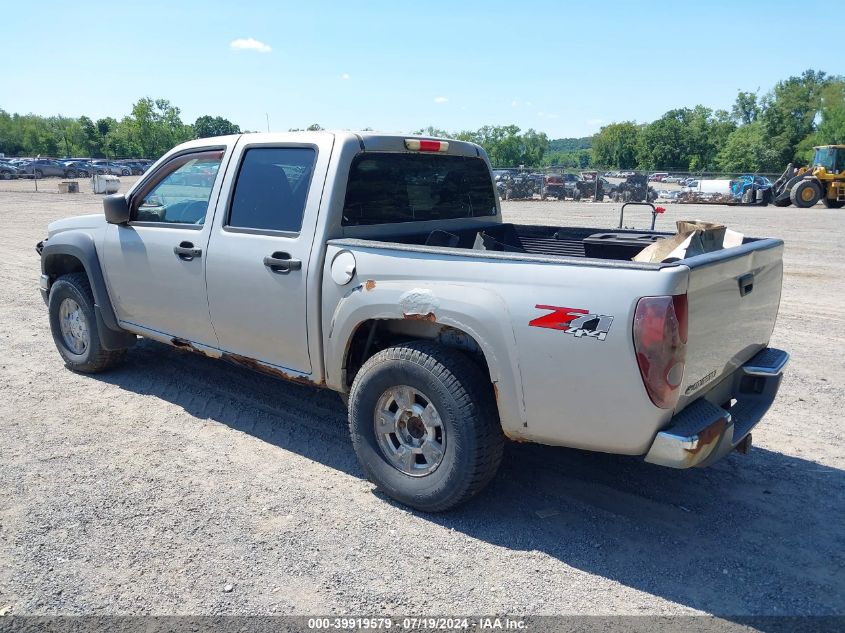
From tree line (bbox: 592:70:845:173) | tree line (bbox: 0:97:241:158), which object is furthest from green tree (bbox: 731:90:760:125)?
tree line (bbox: 0:97:241:158)

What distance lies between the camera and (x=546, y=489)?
4.03 meters

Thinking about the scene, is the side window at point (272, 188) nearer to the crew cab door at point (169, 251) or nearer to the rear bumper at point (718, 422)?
the crew cab door at point (169, 251)

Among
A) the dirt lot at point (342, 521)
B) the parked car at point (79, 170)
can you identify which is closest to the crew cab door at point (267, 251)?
the dirt lot at point (342, 521)

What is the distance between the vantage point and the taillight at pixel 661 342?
9.28 feet

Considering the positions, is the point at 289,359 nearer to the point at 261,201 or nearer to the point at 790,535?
the point at 261,201

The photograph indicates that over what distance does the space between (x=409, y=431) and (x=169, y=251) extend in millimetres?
2339

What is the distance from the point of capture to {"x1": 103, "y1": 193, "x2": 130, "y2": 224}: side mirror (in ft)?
16.7

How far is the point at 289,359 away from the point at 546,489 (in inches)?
70.4

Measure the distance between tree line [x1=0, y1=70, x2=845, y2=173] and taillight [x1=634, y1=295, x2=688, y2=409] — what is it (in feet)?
223

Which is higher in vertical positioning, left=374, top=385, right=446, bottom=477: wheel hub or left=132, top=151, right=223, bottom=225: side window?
left=132, top=151, right=223, bottom=225: side window

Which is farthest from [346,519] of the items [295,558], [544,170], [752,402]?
[544,170]

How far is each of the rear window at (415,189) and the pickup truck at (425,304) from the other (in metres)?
0.02

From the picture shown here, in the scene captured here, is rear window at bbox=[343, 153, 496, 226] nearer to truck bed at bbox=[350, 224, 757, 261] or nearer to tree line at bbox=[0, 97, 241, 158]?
truck bed at bbox=[350, 224, 757, 261]

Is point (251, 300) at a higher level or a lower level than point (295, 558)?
higher
